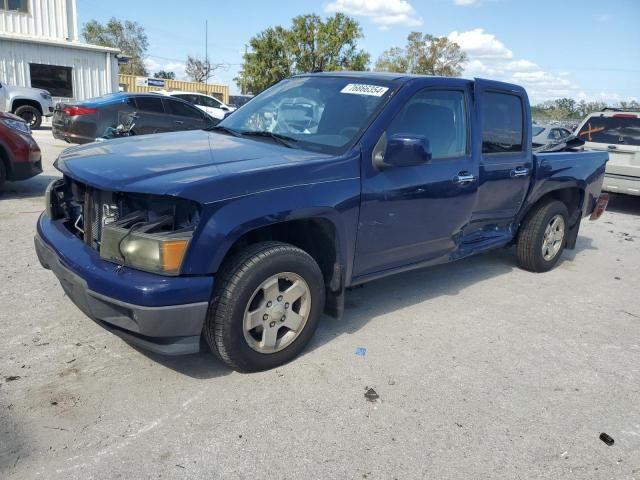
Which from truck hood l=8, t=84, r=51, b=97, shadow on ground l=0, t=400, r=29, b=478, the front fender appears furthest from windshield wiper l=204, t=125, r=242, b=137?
truck hood l=8, t=84, r=51, b=97

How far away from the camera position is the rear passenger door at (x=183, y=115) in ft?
40.7

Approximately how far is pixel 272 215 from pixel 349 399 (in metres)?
1.13


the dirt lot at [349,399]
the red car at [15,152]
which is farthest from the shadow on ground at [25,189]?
the dirt lot at [349,399]

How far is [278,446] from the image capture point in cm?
256

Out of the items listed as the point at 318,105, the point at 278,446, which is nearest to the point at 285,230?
the point at 318,105

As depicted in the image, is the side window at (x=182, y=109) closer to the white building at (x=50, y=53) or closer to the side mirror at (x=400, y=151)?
the side mirror at (x=400, y=151)

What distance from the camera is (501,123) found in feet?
15.4

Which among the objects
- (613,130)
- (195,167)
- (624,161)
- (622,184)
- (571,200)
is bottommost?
(622,184)

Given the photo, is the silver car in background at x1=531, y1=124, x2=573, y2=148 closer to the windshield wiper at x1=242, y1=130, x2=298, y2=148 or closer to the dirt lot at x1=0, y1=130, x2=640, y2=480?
the dirt lot at x1=0, y1=130, x2=640, y2=480

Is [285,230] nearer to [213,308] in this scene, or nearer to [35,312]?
[213,308]

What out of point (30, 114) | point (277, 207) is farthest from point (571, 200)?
point (30, 114)

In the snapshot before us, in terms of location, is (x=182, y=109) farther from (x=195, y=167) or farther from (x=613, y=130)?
(x=195, y=167)

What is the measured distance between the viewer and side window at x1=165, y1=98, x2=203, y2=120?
41.0 feet

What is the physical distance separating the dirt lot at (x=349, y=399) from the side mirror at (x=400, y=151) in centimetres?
126
